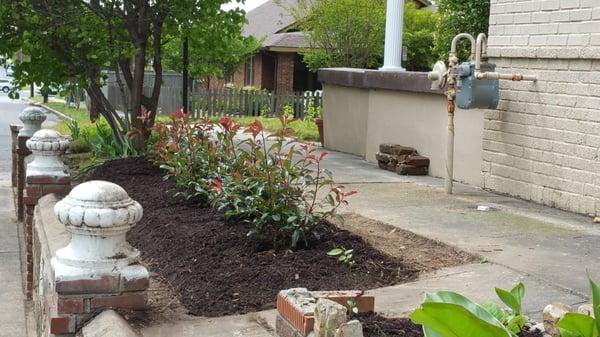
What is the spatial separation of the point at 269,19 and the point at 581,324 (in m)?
36.1

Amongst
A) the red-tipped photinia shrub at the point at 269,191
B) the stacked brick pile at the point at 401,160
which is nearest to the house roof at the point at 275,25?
the stacked brick pile at the point at 401,160

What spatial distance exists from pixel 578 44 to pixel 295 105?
18385 mm

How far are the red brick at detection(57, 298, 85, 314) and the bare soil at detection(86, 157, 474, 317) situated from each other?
579 millimetres

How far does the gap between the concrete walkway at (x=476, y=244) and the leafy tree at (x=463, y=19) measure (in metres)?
6.29

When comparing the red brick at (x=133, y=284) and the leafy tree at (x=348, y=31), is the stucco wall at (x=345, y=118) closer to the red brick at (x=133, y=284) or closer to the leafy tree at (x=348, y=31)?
the red brick at (x=133, y=284)

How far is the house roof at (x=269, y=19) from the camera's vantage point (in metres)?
35.6

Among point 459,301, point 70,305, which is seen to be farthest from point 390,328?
point 70,305

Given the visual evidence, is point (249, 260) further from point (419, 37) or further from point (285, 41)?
point (285, 41)

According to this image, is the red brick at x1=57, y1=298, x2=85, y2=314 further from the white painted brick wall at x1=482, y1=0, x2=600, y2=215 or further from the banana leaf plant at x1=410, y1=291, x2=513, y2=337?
the white painted brick wall at x1=482, y1=0, x2=600, y2=215

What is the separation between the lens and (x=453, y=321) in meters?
2.35

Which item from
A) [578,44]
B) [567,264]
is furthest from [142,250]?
[578,44]

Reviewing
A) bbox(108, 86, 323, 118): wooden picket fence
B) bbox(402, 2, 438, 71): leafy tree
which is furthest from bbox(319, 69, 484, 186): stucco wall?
bbox(402, 2, 438, 71): leafy tree

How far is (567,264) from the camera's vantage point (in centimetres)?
518

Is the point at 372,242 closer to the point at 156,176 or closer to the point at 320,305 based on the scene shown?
the point at 320,305
